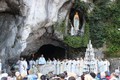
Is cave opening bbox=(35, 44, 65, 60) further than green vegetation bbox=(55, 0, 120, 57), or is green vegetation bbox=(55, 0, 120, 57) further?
cave opening bbox=(35, 44, 65, 60)

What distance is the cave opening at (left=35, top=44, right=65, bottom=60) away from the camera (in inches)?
960

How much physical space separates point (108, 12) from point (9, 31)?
7.40 metres

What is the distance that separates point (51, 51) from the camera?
82.7 ft

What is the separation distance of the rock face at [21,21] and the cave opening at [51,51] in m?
4.11

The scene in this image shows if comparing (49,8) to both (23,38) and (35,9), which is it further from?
(23,38)

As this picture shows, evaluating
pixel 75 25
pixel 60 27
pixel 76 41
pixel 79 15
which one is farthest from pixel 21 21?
pixel 79 15

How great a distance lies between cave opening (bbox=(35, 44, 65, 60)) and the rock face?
13.5 ft

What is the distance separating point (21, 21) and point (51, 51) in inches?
248

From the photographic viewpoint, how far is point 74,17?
78.6 feet

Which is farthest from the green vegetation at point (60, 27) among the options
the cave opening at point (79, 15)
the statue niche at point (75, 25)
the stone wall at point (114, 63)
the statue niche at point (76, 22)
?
the stone wall at point (114, 63)

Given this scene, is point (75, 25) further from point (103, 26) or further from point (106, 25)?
point (106, 25)

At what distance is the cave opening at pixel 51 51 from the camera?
80.0ft

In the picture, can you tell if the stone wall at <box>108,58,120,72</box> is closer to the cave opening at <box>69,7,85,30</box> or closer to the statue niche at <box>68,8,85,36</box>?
the statue niche at <box>68,8,85,36</box>

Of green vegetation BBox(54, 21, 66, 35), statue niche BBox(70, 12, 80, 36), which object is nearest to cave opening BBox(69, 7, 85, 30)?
statue niche BBox(70, 12, 80, 36)
